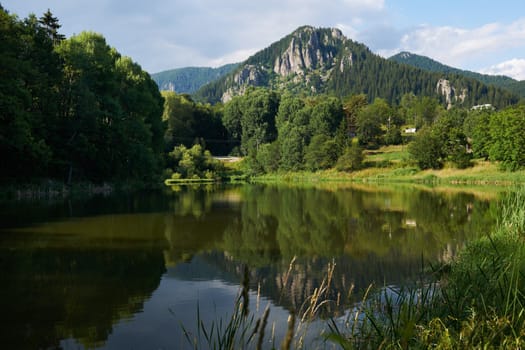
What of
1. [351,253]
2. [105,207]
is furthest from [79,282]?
[105,207]

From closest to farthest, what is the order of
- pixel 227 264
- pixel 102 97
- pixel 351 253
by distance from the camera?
pixel 227 264 < pixel 351 253 < pixel 102 97

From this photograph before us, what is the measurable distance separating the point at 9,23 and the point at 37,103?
6244 mm

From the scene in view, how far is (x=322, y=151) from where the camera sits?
266ft

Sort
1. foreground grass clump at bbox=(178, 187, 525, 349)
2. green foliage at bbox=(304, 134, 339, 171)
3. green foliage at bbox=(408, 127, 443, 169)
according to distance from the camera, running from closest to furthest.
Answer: foreground grass clump at bbox=(178, 187, 525, 349) < green foliage at bbox=(408, 127, 443, 169) < green foliage at bbox=(304, 134, 339, 171)

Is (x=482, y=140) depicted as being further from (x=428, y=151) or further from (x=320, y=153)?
(x=320, y=153)

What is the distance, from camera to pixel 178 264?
1176 centimetres

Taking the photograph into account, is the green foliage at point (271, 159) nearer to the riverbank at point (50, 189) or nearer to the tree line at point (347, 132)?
the tree line at point (347, 132)

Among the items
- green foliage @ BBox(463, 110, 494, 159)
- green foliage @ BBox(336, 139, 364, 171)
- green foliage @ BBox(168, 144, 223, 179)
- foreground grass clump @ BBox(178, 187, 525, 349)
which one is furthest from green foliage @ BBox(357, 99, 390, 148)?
foreground grass clump @ BBox(178, 187, 525, 349)

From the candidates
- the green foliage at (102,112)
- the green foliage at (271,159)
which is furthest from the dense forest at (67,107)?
the green foliage at (271,159)

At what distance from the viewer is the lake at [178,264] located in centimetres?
700

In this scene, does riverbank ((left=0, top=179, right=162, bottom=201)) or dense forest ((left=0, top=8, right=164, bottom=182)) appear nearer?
dense forest ((left=0, top=8, right=164, bottom=182))

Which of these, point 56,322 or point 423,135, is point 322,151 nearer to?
point 423,135

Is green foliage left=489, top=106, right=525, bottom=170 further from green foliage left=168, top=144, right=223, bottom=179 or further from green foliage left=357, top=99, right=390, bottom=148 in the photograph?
green foliage left=168, top=144, right=223, bottom=179

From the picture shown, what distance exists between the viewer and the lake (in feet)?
23.0
